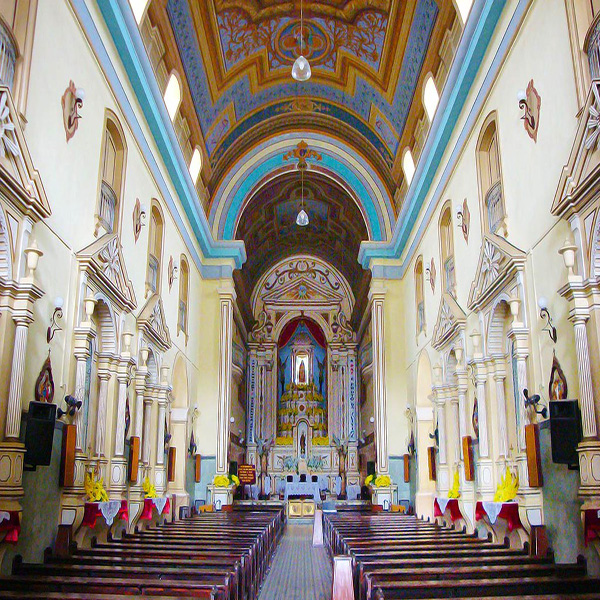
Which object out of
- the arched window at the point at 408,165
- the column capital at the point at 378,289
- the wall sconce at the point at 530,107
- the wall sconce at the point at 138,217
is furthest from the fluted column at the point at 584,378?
the column capital at the point at 378,289

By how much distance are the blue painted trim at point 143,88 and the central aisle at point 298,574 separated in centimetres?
796

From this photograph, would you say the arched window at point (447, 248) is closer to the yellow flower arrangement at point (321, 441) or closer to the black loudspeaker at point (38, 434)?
the black loudspeaker at point (38, 434)

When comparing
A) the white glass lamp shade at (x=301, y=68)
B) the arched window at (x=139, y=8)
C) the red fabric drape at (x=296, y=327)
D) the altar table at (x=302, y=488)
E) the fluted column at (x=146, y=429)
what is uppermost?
the arched window at (x=139, y=8)

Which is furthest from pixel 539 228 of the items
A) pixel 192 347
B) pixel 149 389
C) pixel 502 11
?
pixel 192 347

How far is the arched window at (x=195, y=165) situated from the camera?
16527 mm

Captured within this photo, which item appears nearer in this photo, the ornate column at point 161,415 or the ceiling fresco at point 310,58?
the ornate column at point 161,415

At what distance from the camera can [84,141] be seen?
927 centimetres

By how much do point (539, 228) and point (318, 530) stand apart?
16.1ft

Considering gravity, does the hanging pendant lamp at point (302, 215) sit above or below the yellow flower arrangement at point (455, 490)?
above

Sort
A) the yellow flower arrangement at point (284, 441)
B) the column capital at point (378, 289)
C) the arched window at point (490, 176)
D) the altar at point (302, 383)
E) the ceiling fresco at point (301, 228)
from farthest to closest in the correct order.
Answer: the yellow flower arrangement at point (284, 441) < the altar at point (302, 383) < the ceiling fresco at point (301, 228) < the column capital at point (378, 289) < the arched window at point (490, 176)

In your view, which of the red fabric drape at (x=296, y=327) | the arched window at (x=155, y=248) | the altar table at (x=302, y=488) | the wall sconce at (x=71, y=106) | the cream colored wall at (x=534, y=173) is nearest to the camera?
the cream colored wall at (x=534, y=173)

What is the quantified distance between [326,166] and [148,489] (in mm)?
12000

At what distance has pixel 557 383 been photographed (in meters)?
7.77

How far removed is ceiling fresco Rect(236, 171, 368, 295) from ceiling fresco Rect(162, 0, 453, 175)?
3369 mm
